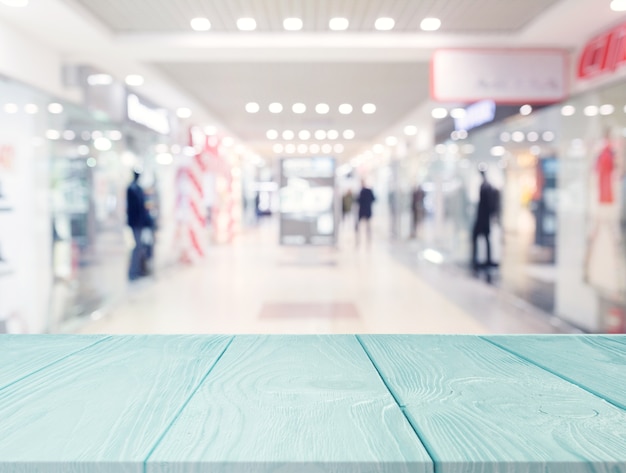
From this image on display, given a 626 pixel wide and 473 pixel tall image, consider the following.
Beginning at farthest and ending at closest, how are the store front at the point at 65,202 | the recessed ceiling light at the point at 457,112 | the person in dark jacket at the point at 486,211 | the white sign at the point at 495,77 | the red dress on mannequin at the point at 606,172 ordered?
the recessed ceiling light at the point at 457,112, the person in dark jacket at the point at 486,211, the white sign at the point at 495,77, the red dress on mannequin at the point at 606,172, the store front at the point at 65,202

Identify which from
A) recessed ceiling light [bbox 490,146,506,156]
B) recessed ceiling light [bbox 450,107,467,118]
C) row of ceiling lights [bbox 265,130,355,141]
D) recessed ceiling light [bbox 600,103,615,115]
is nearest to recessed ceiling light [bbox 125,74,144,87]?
recessed ceiling light [bbox 450,107,467,118]

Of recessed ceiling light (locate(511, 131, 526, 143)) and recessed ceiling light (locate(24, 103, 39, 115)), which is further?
recessed ceiling light (locate(511, 131, 526, 143))

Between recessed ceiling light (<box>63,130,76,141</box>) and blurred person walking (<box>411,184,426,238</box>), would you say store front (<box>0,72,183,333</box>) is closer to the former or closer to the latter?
recessed ceiling light (<box>63,130,76,141</box>)

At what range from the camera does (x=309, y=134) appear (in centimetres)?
1828

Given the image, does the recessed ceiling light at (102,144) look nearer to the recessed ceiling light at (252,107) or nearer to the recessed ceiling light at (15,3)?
the recessed ceiling light at (15,3)

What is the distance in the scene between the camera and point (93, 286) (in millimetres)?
9453

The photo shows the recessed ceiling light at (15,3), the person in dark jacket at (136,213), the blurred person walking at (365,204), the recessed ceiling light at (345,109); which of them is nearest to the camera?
Answer: the recessed ceiling light at (15,3)

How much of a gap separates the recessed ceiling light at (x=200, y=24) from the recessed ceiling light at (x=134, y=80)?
2.51 metres

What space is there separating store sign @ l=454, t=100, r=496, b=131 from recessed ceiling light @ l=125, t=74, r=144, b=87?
4.70 metres

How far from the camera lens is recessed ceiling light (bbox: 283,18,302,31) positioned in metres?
6.32

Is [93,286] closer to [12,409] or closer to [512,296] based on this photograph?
[512,296]

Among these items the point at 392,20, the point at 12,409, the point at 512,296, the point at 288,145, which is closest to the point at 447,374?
the point at 12,409

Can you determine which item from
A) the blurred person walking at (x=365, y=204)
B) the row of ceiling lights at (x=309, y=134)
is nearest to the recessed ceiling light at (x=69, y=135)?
the blurred person walking at (x=365, y=204)

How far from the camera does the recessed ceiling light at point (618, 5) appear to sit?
5.41 meters
